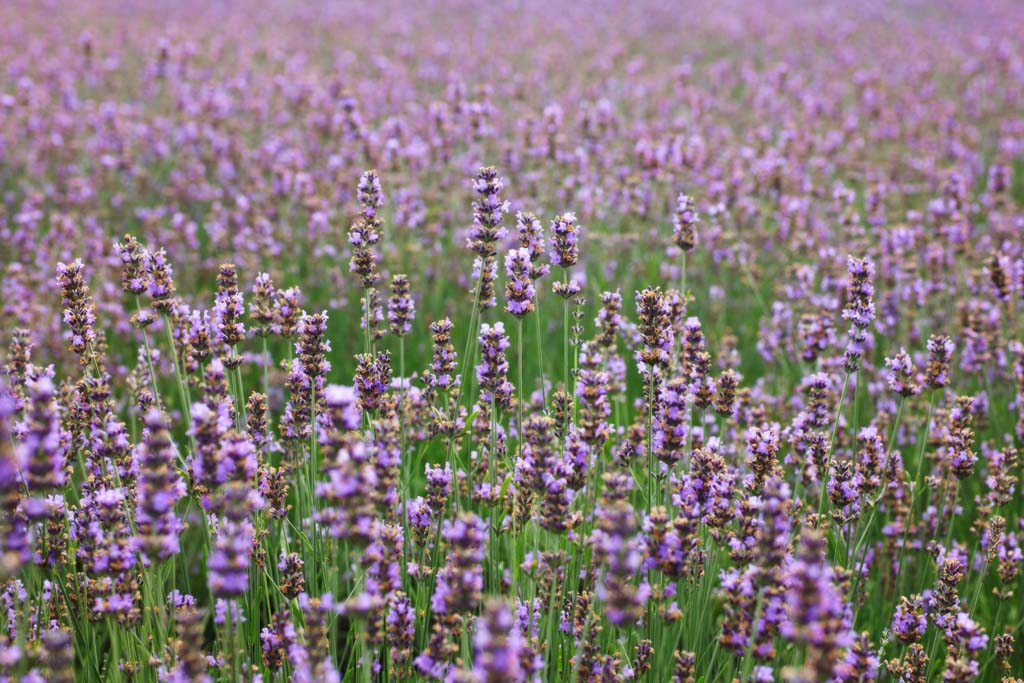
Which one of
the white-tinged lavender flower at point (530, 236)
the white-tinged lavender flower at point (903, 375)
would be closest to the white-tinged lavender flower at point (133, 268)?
the white-tinged lavender flower at point (530, 236)

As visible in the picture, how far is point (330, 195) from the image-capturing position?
6805 millimetres

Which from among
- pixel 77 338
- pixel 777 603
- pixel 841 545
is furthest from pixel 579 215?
pixel 777 603

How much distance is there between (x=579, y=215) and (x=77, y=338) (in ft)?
14.4

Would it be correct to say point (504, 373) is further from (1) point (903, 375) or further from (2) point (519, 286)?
(1) point (903, 375)

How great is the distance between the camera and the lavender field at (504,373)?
2082 mm

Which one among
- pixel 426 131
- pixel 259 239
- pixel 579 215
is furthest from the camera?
pixel 426 131

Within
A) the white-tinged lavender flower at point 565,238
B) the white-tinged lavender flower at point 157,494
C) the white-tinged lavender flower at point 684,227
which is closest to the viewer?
the white-tinged lavender flower at point 157,494

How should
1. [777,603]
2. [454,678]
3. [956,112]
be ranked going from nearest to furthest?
[454,678] < [777,603] < [956,112]

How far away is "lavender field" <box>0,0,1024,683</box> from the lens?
2082mm

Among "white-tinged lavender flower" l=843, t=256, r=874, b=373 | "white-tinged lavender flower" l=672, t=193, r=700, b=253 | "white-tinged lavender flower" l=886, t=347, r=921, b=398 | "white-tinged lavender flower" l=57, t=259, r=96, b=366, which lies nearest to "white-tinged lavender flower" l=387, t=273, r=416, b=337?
"white-tinged lavender flower" l=57, t=259, r=96, b=366

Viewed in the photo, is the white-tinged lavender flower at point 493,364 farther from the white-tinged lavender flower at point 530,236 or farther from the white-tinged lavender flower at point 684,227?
the white-tinged lavender flower at point 684,227

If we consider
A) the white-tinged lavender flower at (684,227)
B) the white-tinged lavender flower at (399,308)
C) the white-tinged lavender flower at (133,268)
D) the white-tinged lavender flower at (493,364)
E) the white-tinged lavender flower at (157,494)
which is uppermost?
the white-tinged lavender flower at (684,227)

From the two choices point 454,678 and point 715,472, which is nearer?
point 454,678

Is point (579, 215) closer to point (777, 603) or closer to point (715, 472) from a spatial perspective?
point (715, 472)
